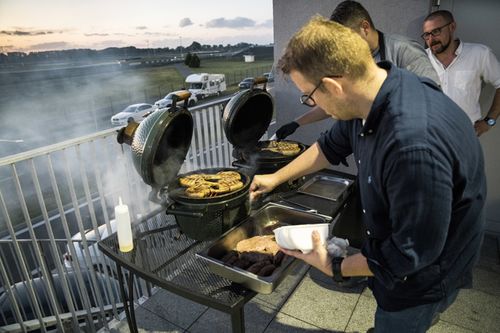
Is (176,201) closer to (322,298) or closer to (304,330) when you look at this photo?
(304,330)

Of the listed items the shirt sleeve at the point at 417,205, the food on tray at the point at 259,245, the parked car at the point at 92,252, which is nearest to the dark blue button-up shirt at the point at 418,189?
the shirt sleeve at the point at 417,205

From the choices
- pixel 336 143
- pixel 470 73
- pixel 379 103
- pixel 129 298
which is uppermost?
pixel 379 103

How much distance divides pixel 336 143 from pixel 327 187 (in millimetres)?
457

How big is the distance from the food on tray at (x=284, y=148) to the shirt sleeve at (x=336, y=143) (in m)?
0.38

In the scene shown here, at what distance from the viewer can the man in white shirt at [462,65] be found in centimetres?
297

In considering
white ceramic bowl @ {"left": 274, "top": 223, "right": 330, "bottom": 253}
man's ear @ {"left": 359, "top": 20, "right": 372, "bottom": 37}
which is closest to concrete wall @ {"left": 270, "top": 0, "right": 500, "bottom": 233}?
man's ear @ {"left": 359, "top": 20, "right": 372, "bottom": 37}

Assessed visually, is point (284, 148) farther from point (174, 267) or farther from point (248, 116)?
point (174, 267)

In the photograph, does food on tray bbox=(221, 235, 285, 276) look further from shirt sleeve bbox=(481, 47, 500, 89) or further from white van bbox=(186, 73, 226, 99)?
white van bbox=(186, 73, 226, 99)

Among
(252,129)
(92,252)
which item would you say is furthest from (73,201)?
(92,252)

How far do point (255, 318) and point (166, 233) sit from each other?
121 centimetres

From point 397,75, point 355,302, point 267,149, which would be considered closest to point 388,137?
point 397,75

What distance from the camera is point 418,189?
925mm

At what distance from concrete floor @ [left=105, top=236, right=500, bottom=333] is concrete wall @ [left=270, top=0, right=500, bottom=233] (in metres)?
1.06

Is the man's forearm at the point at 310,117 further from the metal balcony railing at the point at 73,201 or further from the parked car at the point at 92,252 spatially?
the parked car at the point at 92,252
